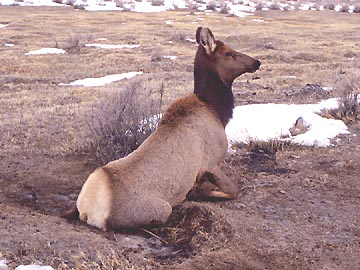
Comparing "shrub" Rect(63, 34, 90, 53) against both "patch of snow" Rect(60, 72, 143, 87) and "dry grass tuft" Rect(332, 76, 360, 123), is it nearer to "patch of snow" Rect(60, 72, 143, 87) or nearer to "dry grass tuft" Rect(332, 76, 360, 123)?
"patch of snow" Rect(60, 72, 143, 87)

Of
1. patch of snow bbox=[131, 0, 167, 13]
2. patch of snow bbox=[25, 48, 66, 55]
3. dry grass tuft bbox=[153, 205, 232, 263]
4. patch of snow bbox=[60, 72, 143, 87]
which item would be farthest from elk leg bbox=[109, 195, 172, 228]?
patch of snow bbox=[131, 0, 167, 13]

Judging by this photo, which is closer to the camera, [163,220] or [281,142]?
[163,220]

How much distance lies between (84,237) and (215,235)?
123cm

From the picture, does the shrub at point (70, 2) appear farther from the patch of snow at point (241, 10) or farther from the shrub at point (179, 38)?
the shrub at point (179, 38)

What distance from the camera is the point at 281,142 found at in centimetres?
921

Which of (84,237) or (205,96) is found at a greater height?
(205,96)

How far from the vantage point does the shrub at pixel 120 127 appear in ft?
28.3

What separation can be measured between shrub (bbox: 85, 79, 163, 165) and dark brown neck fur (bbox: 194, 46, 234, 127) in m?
1.59

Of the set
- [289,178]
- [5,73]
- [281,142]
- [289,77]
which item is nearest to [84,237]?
[289,178]

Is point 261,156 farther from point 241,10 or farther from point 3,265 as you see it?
point 241,10

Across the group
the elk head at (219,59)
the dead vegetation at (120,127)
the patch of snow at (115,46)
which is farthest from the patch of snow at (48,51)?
the elk head at (219,59)

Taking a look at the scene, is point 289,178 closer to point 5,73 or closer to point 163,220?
point 163,220

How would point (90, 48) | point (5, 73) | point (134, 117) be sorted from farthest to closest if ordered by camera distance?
point (90, 48), point (5, 73), point (134, 117)

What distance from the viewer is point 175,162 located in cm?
630
